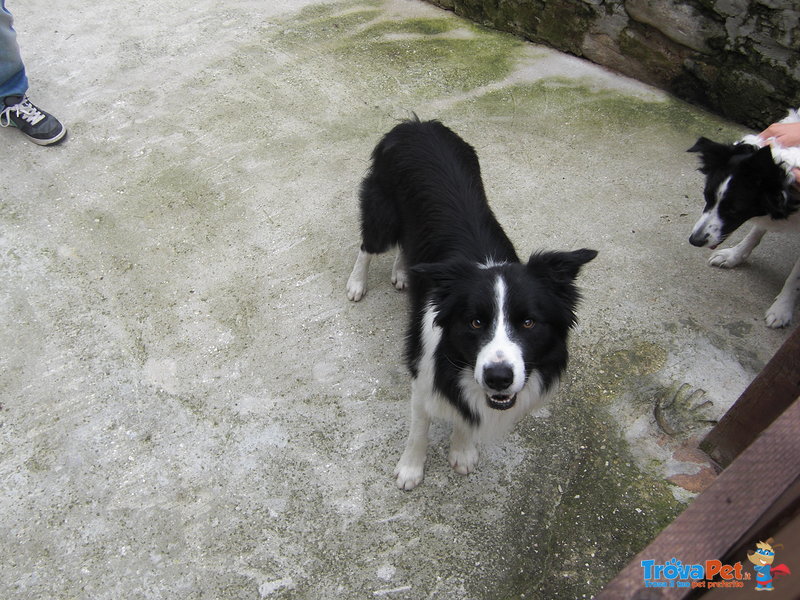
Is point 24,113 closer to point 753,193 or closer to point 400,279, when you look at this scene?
point 400,279

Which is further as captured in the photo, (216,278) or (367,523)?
(216,278)

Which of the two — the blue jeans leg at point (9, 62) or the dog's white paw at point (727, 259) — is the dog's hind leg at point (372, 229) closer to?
the dog's white paw at point (727, 259)

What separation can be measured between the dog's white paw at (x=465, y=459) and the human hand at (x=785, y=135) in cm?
214

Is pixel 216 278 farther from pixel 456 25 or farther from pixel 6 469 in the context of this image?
pixel 456 25

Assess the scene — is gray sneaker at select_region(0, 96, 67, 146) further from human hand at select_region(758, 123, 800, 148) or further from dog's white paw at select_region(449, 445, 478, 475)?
human hand at select_region(758, 123, 800, 148)

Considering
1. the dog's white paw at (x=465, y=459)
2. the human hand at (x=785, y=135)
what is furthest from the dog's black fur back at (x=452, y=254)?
the human hand at (x=785, y=135)

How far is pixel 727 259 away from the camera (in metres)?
3.66

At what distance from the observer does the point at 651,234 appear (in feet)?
12.7

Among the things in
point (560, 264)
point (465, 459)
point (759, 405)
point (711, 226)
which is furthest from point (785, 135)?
point (465, 459)

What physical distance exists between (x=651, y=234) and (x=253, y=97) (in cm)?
307

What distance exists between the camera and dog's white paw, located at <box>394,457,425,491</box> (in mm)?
2678

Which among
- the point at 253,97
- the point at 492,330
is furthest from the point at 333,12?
the point at 492,330

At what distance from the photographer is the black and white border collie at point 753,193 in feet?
9.93

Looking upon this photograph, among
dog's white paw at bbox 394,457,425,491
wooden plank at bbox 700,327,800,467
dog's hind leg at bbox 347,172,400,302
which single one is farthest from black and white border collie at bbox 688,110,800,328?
dog's white paw at bbox 394,457,425,491
